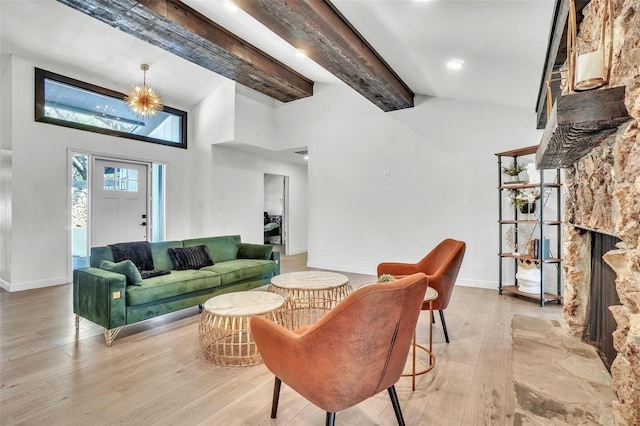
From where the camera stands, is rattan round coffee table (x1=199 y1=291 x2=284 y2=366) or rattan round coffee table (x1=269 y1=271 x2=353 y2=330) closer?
rattan round coffee table (x1=199 y1=291 x2=284 y2=366)

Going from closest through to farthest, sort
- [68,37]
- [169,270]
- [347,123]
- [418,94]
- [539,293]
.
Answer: [169,270] < [539,293] < [68,37] < [418,94] < [347,123]

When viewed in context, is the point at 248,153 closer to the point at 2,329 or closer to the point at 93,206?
the point at 93,206

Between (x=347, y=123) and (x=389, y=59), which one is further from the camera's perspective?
(x=347, y=123)

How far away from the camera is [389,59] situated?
12.4ft

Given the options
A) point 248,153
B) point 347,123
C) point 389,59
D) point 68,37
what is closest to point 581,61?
point 389,59

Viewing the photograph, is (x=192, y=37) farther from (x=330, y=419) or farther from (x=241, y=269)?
(x=330, y=419)

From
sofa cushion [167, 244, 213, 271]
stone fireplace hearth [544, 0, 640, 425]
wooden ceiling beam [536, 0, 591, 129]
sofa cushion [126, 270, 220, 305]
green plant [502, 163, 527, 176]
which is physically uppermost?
wooden ceiling beam [536, 0, 591, 129]

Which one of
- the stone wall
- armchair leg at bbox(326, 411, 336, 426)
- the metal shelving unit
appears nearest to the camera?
the stone wall

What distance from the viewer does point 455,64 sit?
3.39 m

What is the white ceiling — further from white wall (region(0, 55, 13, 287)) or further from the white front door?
the white front door

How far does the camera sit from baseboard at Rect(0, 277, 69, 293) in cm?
449

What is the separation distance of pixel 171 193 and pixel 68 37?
9.34 ft

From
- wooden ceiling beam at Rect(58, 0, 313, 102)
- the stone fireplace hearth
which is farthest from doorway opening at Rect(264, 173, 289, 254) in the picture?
the stone fireplace hearth

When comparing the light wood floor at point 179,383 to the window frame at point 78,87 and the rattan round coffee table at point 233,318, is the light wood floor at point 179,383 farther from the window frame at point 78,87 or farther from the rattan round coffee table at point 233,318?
the window frame at point 78,87
